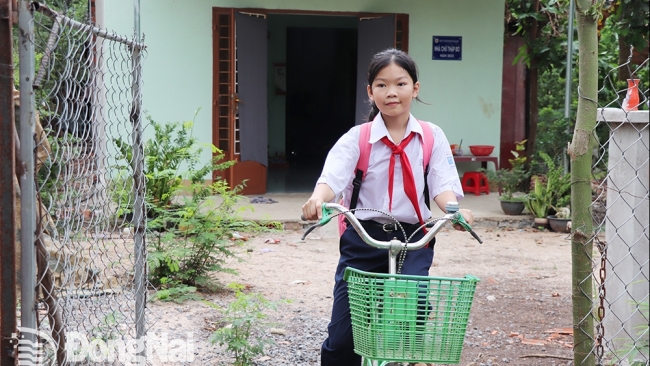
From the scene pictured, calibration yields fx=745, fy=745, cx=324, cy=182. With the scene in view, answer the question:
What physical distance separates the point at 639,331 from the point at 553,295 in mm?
2342

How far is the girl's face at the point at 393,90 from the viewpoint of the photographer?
3006 millimetres

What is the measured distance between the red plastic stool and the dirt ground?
1931mm

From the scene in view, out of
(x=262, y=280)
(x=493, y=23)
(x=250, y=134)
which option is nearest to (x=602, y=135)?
(x=493, y=23)

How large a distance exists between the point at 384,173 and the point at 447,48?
322 inches

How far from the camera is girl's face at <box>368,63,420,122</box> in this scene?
9.86ft

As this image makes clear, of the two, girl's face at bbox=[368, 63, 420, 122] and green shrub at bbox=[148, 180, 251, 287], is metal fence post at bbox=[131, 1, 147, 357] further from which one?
green shrub at bbox=[148, 180, 251, 287]

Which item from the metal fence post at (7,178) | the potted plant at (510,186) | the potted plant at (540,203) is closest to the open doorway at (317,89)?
the potted plant at (510,186)

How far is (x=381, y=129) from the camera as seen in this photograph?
3.08 metres

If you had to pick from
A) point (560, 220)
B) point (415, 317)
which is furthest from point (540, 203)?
point (415, 317)

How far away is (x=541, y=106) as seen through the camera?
51.1ft

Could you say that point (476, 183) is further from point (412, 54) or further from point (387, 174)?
A: point (387, 174)

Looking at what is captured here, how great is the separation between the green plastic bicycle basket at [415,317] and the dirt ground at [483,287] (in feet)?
7.65

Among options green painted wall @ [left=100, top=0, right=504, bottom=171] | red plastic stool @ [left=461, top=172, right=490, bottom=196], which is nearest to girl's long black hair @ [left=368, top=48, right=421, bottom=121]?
green painted wall @ [left=100, top=0, right=504, bottom=171]

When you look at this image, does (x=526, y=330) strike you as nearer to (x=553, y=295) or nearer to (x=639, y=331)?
(x=553, y=295)
